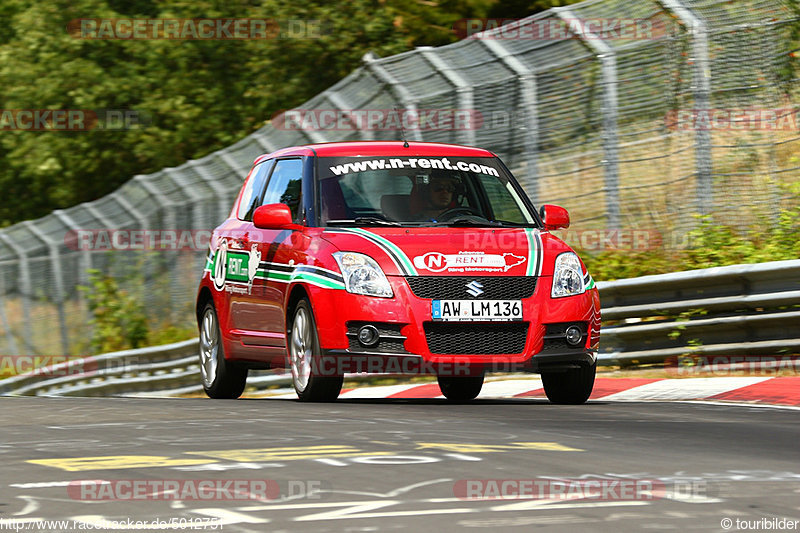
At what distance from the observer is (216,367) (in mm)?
12750

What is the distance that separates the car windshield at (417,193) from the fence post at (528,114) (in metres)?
4.12

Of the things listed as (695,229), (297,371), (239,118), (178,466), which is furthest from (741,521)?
(239,118)

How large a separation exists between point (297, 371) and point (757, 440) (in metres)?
3.76

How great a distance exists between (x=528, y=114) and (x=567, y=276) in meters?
5.74

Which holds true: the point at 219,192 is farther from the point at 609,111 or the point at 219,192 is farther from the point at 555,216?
the point at 555,216

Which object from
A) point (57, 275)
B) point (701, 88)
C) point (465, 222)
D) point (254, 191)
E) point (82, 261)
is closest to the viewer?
point (465, 222)

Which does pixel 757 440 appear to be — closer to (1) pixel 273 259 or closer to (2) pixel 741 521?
(2) pixel 741 521

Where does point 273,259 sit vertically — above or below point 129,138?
below

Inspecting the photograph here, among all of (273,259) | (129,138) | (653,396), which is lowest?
(653,396)

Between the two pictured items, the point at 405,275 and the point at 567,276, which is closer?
the point at 405,275

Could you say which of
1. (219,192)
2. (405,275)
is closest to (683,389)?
(405,275)

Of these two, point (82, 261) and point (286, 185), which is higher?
point (286, 185)

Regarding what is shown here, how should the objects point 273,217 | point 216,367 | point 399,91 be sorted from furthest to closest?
point 399,91, point 216,367, point 273,217

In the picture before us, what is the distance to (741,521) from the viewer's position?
544 cm
